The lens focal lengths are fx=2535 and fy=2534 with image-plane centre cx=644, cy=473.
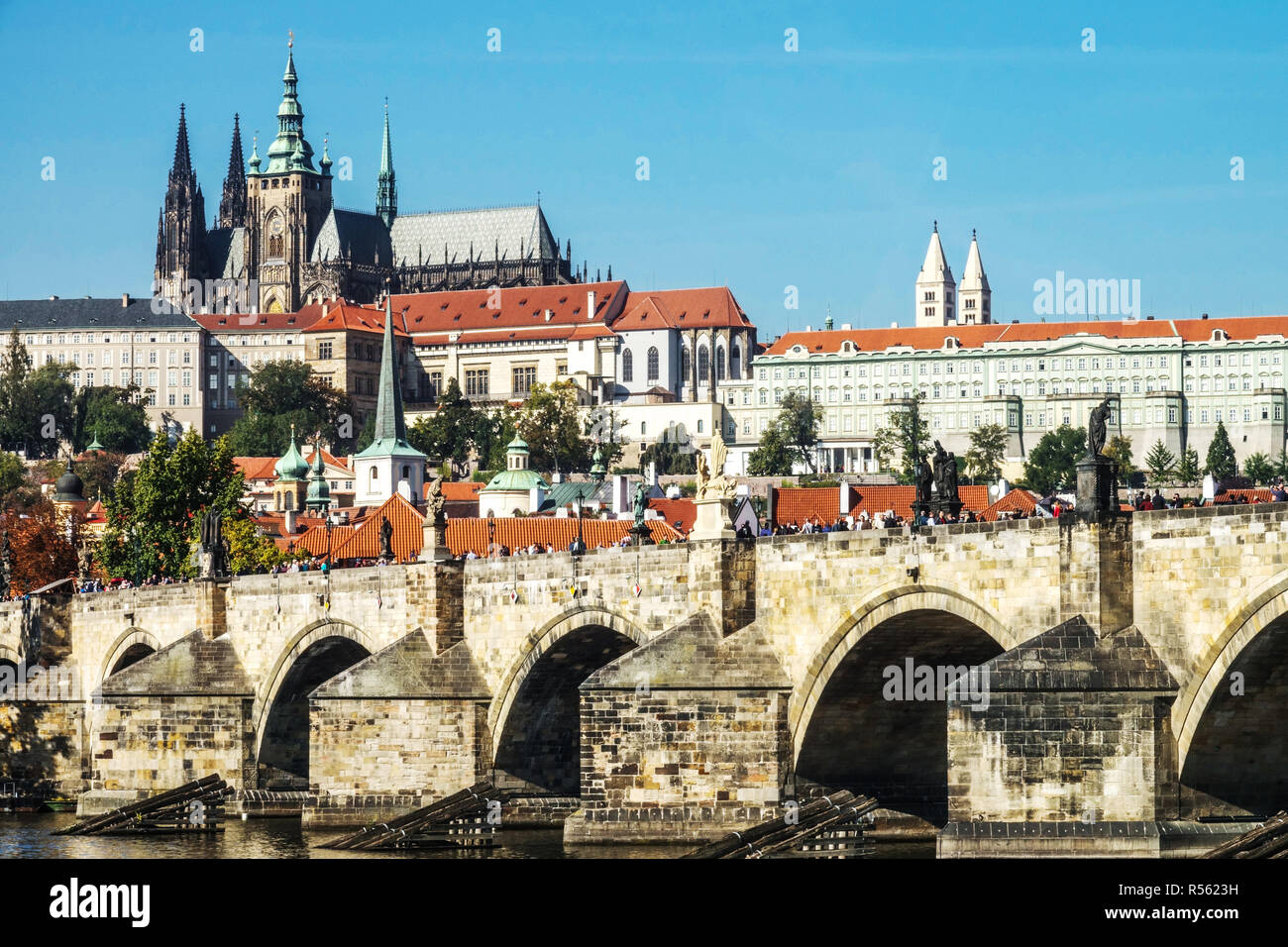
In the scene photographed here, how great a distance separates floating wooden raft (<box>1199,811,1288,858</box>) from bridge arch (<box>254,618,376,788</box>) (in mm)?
27496

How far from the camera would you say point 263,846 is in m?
48.2

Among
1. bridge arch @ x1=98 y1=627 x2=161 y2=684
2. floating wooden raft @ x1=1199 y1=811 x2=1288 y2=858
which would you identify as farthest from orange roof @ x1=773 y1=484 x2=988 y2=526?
floating wooden raft @ x1=1199 y1=811 x2=1288 y2=858

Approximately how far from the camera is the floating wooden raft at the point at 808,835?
38.8 metres

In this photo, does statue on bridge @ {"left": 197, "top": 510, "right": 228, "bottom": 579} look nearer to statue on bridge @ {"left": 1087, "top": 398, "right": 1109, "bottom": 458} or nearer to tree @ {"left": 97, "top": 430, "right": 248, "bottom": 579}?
tree @ {"left": 97, "top": 430, "right": 248, "bottom": 579}

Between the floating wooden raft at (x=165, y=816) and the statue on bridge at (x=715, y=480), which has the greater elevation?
the statue on bridge at (x=715, y=480)

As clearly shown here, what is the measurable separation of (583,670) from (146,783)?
12222mm

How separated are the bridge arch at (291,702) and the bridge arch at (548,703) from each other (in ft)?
24.6

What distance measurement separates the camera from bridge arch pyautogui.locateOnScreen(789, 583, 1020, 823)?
37.9m

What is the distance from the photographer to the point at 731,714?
4078 cm

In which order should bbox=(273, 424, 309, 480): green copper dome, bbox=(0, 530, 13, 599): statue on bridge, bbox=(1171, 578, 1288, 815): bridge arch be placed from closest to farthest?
bbox=(1171, 578, 1288, 815): bridge arch < bbox=(0, 530, 13, 599): statue on bridge < bbox=(273, 424, 309, 480): green copper dome

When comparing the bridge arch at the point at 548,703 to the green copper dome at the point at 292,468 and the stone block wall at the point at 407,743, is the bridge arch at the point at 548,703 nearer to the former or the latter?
the stone block wall at the point at 407,743

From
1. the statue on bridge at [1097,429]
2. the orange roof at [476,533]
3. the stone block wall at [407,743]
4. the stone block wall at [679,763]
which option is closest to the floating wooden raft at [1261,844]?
the statue on bridge at [1097,429]

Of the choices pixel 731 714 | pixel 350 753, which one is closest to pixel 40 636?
pixel 350 753

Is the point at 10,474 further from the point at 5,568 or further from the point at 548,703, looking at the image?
the point at 548,703
